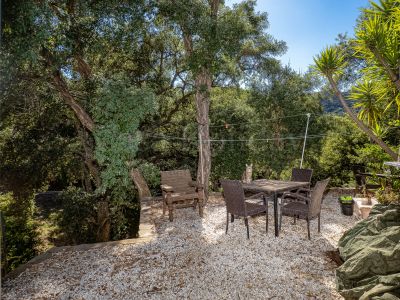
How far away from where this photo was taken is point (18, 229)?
9000mm

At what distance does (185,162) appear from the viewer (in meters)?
10.4

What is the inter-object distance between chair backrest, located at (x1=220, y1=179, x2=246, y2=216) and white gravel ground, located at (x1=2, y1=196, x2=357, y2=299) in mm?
455

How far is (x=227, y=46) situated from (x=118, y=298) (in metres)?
5.38

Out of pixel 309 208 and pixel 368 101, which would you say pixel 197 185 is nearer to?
pixel 309 208

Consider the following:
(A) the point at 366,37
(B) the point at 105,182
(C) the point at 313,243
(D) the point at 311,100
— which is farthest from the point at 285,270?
(D) the point at 311,100

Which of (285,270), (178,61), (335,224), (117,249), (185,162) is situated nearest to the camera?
(285,270)

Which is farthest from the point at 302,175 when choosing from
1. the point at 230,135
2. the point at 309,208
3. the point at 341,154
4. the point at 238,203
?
the point at 230,135

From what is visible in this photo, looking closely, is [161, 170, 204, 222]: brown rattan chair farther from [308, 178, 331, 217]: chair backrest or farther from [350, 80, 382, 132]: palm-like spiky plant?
[350, 80, 382, 132]: palm-like spiky plant

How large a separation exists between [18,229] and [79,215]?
2.13 metres

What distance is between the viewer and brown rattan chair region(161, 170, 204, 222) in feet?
18.6

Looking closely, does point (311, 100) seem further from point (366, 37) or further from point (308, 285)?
point (308, 285)

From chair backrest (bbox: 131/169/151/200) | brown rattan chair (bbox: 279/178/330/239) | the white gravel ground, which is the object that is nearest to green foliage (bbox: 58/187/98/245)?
chair backrest (bbox: 131/169/151/200)

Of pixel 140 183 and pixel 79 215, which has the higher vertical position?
pixel 140 183

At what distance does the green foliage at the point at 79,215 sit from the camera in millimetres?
8766
